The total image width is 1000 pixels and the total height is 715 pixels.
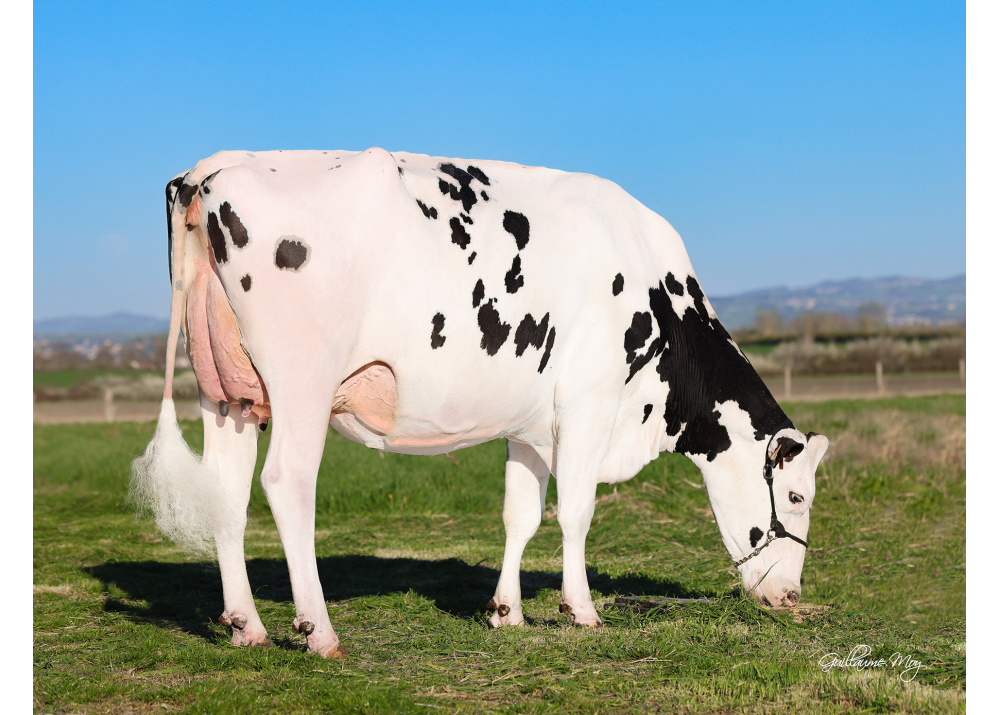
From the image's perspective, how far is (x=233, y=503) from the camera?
17.1 ft

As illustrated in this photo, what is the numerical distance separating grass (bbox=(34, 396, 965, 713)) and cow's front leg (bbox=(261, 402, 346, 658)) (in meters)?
0.17

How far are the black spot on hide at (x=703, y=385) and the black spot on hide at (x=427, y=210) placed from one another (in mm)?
1946

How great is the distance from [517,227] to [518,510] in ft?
6.65

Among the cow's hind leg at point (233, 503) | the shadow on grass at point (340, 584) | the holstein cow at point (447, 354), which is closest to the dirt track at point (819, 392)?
the shadow on grass at point (340, 584)

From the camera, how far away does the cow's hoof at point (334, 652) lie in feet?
15.3

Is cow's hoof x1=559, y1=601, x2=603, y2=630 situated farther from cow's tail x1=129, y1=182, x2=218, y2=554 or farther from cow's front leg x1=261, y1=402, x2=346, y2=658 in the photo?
cow's tail x1=129, y1=182, x2=218, y2=554

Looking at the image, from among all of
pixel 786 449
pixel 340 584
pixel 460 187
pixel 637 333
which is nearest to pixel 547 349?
pixel 637 333

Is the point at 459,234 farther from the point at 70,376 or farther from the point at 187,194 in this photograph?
the point at 70,376

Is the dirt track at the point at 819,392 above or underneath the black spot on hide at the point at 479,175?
underneath

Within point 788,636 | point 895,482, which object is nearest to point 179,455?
point 788,636

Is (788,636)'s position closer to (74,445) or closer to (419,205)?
(419,205)

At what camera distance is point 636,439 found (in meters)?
6.24

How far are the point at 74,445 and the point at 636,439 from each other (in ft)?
37.8

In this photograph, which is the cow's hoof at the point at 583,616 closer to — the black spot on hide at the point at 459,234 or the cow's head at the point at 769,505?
the cow's head at the point at 769,505
